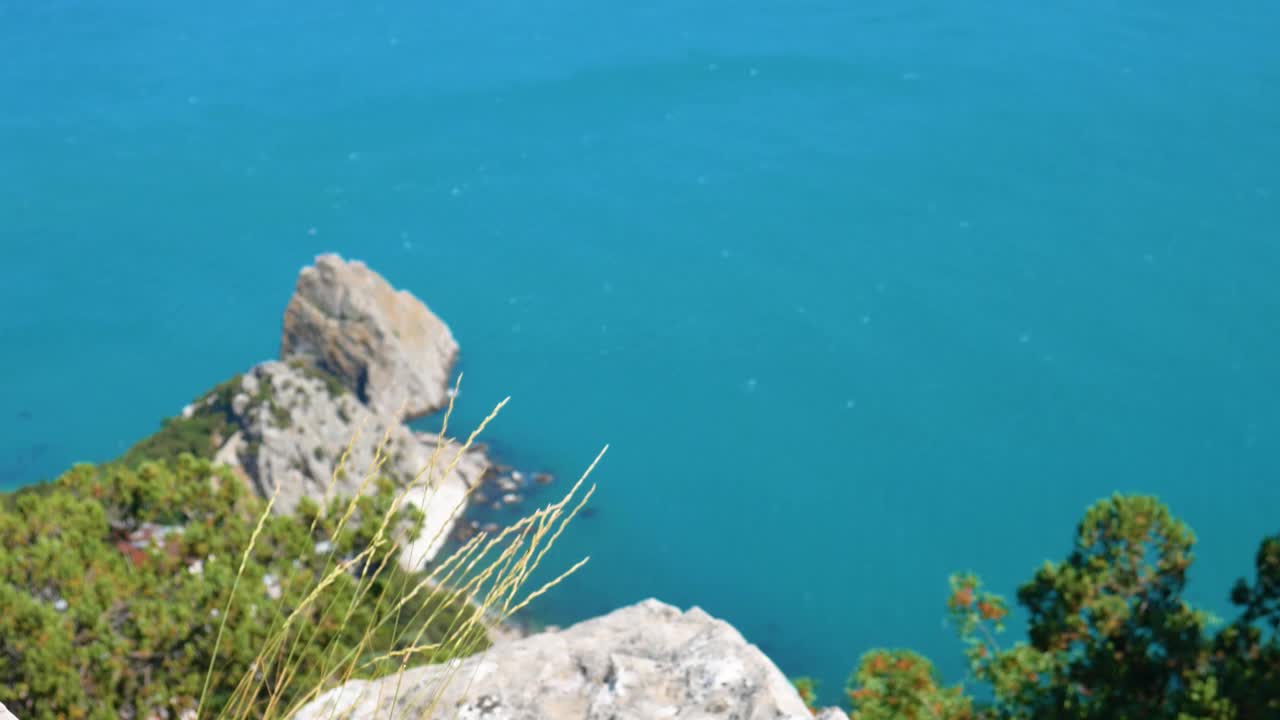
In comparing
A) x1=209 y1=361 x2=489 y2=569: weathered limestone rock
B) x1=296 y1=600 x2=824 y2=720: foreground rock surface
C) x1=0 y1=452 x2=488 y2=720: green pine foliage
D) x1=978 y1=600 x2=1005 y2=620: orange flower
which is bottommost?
x1=209 y1=361 x2=489 y2=569: weathered limestone rock

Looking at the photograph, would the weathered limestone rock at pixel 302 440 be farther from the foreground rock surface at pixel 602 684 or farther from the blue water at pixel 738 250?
the foreground rock surface at pixel 602 684

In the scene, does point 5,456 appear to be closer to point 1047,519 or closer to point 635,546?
point 635,546

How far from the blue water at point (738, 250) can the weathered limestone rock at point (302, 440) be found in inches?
308

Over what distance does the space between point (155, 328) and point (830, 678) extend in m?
44.4

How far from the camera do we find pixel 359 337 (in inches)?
2080

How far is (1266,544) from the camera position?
14.9 m

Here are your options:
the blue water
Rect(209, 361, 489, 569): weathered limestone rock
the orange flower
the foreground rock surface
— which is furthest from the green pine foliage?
the blue water

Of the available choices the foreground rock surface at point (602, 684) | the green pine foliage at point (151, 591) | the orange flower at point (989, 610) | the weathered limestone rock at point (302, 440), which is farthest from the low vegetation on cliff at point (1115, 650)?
the weathered limestone rock at point (302, 440)

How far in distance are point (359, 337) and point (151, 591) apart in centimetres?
4276

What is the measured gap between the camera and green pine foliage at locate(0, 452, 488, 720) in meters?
9.55

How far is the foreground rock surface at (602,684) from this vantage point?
392cm

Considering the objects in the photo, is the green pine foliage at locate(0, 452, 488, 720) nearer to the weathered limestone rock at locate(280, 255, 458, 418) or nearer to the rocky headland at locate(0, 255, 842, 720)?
the rocky headland at locate(0, 255, 842, 720)

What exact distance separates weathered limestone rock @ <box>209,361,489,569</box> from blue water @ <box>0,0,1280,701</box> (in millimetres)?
7817

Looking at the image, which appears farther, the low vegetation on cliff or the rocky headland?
the low vegetation on cliff
